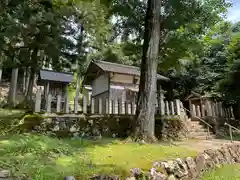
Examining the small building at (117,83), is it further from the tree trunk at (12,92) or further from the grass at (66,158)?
the grass at (66,158)

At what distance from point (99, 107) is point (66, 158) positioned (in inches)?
131

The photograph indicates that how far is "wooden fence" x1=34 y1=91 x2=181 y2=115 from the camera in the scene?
20.2 feet

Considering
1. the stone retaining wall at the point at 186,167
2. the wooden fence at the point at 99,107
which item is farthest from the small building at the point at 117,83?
the stone retaining wall at the point at 186,167

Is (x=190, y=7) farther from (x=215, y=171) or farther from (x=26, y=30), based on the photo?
(x=26, y=30)

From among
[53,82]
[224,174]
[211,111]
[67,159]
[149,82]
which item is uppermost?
[53,82]

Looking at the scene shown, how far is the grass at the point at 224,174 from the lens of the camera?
4609 millimetres

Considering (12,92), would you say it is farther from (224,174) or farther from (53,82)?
(224,174)

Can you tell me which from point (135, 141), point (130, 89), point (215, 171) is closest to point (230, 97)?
point (130, 89)

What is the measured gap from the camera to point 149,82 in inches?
251

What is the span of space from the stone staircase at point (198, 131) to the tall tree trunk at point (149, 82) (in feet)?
11.8

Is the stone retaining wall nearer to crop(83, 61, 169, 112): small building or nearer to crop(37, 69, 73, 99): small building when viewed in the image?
crop(83, 61, 169, 112): small building

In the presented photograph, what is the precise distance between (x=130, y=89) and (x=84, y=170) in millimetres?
12262

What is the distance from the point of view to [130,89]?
50.0ft

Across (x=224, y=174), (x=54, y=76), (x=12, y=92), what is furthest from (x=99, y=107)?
(x=54, y=76)
